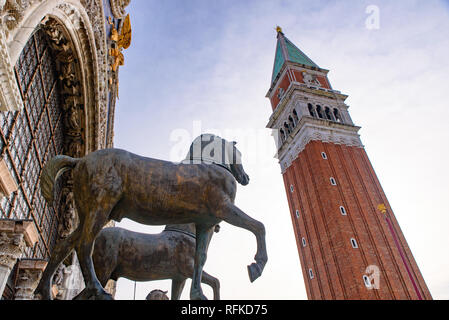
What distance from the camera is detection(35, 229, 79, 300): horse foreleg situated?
3.31m

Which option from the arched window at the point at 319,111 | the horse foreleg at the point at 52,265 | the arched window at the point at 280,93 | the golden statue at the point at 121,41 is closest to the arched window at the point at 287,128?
the arched window at the point at 319,111

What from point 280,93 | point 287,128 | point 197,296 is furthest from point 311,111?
point 197,296

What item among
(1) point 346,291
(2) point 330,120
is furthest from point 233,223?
(2) point 330,120

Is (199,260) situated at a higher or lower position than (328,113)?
lower

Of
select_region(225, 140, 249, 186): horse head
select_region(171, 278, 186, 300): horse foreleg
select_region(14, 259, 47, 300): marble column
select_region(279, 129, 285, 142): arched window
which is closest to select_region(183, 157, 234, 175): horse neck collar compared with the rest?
select_region(225, 140, 249, 186): horse head

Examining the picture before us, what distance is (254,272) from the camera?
3.31 m

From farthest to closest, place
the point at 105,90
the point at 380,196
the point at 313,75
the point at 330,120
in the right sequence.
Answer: the point at 313,75, the point at 330,120, the point at 380,196, the point at 105,90

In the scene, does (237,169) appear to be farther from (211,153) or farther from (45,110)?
(45,110)

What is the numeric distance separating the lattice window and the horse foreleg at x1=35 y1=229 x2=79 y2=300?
4.90 m

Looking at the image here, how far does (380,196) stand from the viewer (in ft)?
109

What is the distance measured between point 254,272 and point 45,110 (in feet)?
29.9
